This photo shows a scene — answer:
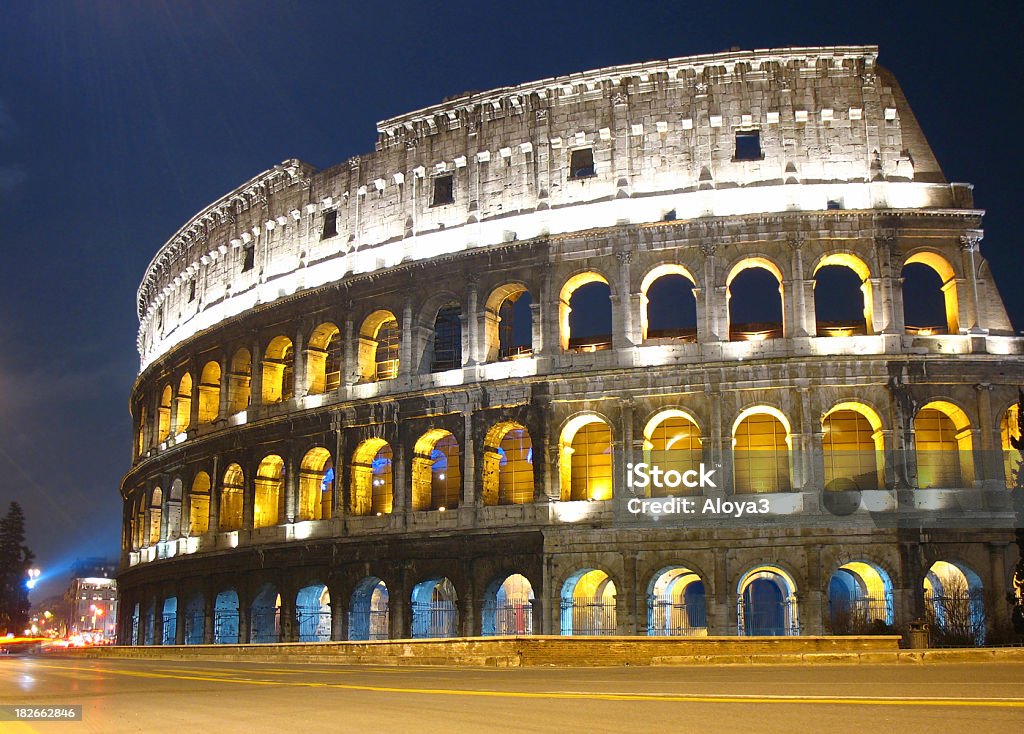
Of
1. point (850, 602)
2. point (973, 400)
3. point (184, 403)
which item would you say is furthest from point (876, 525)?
point (184, 403)

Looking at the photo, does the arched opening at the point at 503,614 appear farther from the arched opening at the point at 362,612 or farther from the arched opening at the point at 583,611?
the arched opening at the point at 362,612

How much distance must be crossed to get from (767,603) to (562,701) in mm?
25447

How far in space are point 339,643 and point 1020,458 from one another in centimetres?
1599

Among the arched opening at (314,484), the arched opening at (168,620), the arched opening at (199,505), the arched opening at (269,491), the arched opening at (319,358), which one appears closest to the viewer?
the arched opening at (314,484)

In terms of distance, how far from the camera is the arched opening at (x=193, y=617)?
36.2 m

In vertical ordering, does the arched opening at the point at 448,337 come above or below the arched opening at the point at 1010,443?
above

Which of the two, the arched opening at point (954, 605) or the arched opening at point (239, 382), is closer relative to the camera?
the arched opening at point (954, 605)

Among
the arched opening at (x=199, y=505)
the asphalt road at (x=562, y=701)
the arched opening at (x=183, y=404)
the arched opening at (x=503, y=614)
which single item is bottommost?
the asphalt road at (x=562, y=701)

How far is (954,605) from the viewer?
2456 centimetres

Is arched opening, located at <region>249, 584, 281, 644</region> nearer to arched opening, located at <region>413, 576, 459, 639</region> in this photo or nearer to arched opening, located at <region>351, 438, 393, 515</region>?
arched opening, located at <region>351, 438, 393, 515</region>

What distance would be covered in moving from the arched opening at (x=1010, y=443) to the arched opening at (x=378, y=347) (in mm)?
16129

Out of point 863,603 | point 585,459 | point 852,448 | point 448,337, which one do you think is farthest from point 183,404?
point 863,603

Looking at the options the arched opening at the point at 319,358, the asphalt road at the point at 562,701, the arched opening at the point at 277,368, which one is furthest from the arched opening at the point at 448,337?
the asphalt road at the point at 562,701

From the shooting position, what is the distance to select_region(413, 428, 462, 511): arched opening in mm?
30250
